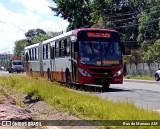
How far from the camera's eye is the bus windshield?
818 inches

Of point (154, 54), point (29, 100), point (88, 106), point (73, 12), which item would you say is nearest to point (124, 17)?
point (73, 12)

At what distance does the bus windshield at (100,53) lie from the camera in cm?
2078

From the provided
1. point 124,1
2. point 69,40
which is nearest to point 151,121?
point 69,40

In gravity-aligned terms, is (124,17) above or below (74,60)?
above

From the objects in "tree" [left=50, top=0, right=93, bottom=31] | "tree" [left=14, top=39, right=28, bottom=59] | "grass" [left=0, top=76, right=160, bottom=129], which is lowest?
"grass" [left=0, top=76, right=160, bottom=129]

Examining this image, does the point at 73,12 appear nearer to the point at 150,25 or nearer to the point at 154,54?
the point at 150,25

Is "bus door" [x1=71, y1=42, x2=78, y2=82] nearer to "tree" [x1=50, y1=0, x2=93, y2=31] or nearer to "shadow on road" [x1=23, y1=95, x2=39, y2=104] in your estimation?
"shadow on road" [x1=23, y1=95, x2=39, y2=104]

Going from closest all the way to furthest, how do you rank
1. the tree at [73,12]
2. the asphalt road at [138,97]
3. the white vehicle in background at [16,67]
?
1. the asphalt road at [138,97]
2. the tree at [73,12]
3. the white vehicle in background at [16,67]

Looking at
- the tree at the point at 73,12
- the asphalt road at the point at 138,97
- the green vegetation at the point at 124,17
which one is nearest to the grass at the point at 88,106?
the asphalt road at the point at 138,97

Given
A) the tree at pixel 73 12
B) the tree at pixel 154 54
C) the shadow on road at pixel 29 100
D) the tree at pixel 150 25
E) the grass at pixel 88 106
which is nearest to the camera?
the grass at pixel 88 106

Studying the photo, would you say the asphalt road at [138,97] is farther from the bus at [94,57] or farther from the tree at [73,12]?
the tree at [73,12]

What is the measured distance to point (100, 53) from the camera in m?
21.0

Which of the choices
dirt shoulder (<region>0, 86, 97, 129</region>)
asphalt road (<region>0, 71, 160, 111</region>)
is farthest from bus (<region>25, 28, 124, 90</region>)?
dirt shoulder (<region>0, 86, 97, 129</region>)

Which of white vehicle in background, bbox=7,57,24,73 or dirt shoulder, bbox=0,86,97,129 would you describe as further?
white vehicle in background, bbox=7,57,24,73
